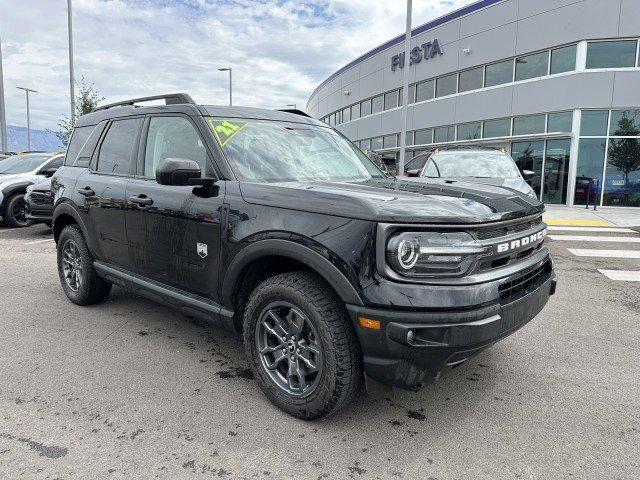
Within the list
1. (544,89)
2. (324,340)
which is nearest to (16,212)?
(324,340)

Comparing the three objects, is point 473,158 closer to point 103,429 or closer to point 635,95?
point 103,429

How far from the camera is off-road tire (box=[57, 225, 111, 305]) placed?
14.5 feet

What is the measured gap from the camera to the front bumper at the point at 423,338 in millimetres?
2227

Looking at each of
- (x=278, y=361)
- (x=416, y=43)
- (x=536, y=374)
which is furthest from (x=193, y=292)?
(x=416, y=43)

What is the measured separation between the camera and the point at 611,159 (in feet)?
54.5

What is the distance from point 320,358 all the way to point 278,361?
0.39 meters

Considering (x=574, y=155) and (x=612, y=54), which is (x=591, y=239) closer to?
(x=574, y=155)

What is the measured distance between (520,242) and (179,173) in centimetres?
205

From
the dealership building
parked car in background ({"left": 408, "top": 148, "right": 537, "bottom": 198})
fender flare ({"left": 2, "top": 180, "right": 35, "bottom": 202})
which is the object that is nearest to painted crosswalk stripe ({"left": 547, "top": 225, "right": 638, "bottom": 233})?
parked car in background ({"left": 408, "top": 148, "right": 537, "bottom": 198})

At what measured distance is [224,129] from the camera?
3.27 meters

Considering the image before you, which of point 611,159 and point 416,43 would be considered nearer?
point 611,159

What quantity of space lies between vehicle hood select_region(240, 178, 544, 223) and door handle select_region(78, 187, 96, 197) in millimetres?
1986

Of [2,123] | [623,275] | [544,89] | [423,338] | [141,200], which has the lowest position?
[623,275]

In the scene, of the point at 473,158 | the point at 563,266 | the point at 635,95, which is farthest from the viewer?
the point at 635,95
